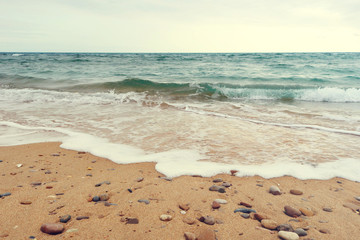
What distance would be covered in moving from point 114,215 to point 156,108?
5.24 metres

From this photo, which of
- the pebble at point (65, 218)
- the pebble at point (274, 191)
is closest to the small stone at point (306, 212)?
the pebble at point (274, 191)

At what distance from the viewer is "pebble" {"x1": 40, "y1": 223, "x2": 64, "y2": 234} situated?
1.77m

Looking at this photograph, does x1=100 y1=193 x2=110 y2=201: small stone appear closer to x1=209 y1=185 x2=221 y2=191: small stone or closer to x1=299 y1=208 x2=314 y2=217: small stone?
x1=209 y1=185 x2=221 y2=191: small stone

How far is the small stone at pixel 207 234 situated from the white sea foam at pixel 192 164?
3.40 ft

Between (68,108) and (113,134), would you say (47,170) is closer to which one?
(113,134)

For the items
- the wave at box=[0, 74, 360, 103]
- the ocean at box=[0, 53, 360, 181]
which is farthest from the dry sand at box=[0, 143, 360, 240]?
the wave at box=[0, 74, 360, 103]

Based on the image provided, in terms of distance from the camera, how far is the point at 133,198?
228 centimetres

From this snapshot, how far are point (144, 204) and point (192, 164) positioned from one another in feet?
3.51

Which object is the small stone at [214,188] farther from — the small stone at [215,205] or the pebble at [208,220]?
the pebble at [208,220]

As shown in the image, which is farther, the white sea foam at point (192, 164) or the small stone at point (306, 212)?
the white sea foam at point (192, 164)

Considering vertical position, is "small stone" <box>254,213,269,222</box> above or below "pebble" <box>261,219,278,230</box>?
below

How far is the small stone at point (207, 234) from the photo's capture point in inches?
68.9

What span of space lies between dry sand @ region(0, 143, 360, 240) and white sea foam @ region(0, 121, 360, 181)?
0.43 ft

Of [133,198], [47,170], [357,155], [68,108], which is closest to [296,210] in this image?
[133,198]
